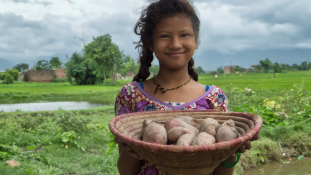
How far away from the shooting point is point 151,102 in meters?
1.69

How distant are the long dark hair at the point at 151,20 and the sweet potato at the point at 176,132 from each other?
2.38 feet

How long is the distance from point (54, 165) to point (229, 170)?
292cm

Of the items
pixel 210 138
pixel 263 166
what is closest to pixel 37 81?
pixel 263 166

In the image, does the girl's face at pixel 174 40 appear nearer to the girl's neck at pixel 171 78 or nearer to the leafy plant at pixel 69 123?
the girl's neck at pixel 171 78

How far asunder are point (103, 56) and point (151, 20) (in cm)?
2609

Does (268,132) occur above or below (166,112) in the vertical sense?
below

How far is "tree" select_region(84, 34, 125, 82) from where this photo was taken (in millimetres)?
27062

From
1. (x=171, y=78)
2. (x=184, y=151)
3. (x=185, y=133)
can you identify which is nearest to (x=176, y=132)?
(x=185, y=133)

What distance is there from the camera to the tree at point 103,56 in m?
27.1

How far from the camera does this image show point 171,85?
1.76 metres

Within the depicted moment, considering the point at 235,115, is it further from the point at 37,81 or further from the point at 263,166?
the point at 37,81

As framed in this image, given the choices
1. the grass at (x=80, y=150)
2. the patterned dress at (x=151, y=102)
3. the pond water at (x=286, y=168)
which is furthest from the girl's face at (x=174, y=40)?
the pond water at (x=286, y=168)

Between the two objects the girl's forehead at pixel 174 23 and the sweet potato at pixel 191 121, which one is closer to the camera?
the sweet potato at pixel 191 121

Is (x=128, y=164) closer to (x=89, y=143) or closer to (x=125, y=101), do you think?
(x=125, y=101)
